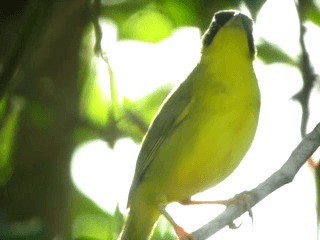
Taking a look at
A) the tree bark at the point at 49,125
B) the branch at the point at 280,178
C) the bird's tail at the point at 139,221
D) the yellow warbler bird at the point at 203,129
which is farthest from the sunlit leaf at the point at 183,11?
the branch at the point at 280,178

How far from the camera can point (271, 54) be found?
6.14m

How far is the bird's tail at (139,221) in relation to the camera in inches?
234

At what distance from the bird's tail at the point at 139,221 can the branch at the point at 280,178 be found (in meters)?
1.01

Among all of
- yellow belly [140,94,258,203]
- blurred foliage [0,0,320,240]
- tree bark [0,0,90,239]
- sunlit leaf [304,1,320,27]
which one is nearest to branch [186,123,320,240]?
yellow belly [140,94,258,203]

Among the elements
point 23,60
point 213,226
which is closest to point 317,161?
point 213,226

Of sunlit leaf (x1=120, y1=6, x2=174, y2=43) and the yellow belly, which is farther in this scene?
sunlit leaf (x1=120, y1=6, x2=174, y2=43)

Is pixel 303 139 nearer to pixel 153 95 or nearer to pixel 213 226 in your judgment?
pixel 213 226

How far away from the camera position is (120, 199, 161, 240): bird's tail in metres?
5.95

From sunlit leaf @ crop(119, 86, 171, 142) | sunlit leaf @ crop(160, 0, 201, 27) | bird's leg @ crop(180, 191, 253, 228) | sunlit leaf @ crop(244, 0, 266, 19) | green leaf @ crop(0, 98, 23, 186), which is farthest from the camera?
sunlit leaf @ crop(119, 86, 171, 142)

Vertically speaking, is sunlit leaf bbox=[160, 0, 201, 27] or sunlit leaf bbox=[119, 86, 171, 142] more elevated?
sunlit leaf bbox=[160, 0, 201, 27]

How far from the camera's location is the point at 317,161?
501 cm

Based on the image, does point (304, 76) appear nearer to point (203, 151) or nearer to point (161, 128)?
point (203, 151)

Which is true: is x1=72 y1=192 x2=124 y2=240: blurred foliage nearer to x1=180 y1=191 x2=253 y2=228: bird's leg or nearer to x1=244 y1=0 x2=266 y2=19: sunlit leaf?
x1=180 y1=191 x2=253 y2=228: bird's leg

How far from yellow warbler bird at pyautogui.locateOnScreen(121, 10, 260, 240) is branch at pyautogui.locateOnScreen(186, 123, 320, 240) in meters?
0.61
